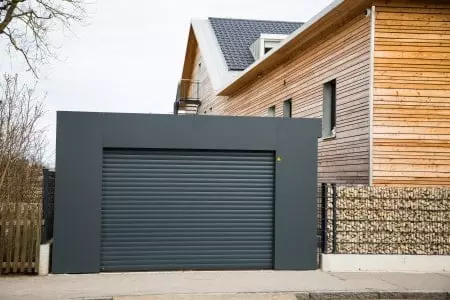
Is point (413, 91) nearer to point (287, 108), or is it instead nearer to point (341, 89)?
point (341, 89)

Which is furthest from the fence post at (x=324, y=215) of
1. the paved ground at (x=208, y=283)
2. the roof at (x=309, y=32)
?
the roof at (x=309, y=32)

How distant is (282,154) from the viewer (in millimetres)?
12680

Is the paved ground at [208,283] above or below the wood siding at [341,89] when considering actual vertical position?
below

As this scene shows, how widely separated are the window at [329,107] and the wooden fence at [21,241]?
8740 millimetres

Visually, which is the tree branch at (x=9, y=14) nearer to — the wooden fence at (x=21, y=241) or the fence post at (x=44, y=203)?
the fence post at (x=44, y=203)

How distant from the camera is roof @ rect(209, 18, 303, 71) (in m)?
27.9

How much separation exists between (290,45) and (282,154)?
7.04 metres

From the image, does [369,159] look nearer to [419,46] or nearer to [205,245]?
[419,46]

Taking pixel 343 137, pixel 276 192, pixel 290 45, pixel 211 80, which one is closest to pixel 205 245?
pixel 276 192

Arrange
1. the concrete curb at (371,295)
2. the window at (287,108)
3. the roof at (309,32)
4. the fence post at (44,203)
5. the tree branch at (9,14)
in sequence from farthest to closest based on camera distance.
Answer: the window at (287,108), the tree branch at (9,14), the roof at (309,32), the fence post at (44,203), the concrete curb at (371,295)

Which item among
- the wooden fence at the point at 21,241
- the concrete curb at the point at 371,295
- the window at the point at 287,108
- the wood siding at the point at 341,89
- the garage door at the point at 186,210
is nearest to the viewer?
the concrete curb at the point at 371,295

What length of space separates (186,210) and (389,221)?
4247mm

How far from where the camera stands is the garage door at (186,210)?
40.1 ft

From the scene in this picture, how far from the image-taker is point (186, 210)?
12.5 metres
